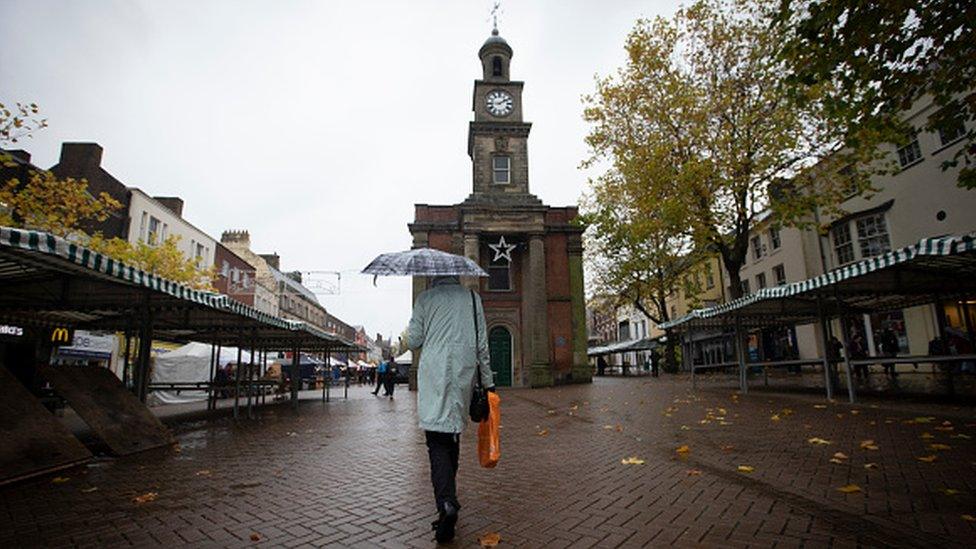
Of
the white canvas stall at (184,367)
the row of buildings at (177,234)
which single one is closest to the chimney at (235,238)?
the row of buildings at (177,234)

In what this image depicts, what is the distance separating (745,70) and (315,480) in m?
20.1

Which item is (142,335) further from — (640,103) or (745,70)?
(745,70)

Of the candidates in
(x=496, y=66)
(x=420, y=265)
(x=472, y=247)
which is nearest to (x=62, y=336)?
(x=420, y=265)

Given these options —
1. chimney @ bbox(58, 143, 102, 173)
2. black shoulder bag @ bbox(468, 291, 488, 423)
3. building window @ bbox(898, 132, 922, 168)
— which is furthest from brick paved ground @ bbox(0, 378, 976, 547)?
chimney @ bbox(58, 143, 102, 173)

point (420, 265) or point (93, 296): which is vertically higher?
point (93, 296)

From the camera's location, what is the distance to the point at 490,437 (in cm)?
371

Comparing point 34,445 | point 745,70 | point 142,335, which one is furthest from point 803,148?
point 34,445

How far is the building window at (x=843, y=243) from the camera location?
2448 cm

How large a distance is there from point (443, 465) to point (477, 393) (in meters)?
0.58

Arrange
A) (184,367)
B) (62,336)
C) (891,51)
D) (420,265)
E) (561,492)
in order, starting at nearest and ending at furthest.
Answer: (420,265) → (561,492) → (891,51) → (62,336) → (184,367)

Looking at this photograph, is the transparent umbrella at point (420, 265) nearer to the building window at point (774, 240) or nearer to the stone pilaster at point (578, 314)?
the stone pilaster at point (578, 314)

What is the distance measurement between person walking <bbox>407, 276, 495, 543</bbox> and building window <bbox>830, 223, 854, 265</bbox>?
27084 mm

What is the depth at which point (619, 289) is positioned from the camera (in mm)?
37812

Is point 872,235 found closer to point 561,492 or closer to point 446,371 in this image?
point 561,492
